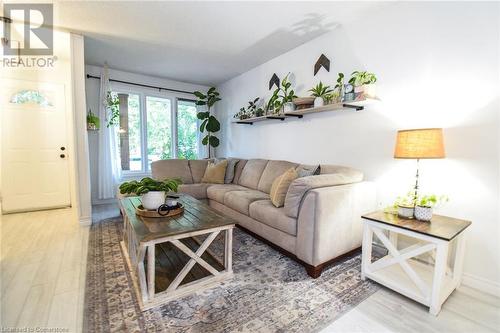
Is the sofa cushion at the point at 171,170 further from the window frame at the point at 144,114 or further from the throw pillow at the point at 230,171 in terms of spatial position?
the window frame at the point at 144,114

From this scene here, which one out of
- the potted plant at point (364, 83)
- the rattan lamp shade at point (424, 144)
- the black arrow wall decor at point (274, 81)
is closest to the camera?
the rattan lamp shade at point (424, 144)

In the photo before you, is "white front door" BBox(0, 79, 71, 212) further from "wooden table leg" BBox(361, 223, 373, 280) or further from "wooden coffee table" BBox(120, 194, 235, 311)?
"wooden table leg" BBox(361, 223, 373, 280)

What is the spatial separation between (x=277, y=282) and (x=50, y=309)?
1520 mm

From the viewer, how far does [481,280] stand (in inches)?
70.1

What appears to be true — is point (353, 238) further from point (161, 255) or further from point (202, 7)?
point (202, 7)

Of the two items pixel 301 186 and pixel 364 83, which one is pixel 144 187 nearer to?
pixel 301 186

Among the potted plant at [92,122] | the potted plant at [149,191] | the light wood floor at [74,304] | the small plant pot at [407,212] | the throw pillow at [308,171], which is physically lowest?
the light wood floor at [74,304]

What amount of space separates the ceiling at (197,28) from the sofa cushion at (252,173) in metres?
1.61

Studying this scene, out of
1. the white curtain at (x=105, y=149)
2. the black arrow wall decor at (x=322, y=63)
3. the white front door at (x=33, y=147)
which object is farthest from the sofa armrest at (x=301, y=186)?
the white front door at (x=33, y=147)

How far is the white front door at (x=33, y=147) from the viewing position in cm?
347

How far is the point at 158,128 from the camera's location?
477 cm

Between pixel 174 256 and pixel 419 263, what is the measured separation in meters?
2.20

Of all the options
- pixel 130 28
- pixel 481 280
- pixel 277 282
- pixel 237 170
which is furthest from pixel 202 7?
pixel 481 280

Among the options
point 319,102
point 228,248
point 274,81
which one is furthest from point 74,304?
point 274,81
